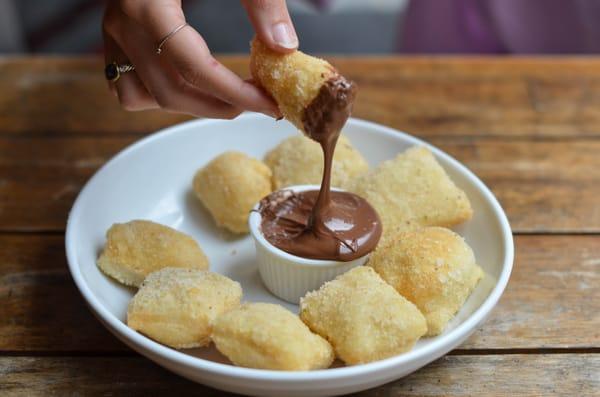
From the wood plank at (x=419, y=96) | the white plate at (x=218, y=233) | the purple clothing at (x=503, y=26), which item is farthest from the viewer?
the purple clothing at (x=503, y=26)

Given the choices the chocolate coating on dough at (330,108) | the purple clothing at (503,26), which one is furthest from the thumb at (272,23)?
the purple clothing at (503,26)

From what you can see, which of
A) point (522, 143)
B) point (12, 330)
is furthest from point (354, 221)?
point (522, 143)

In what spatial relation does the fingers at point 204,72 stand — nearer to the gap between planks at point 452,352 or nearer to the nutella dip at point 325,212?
the nutella dip at point 325,212

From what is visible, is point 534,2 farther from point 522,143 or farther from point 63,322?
point 63,322

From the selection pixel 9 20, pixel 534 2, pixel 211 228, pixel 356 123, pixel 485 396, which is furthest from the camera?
pixel 9 20

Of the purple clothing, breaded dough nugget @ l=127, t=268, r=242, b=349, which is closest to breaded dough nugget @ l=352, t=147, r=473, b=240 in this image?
breaded dough nugget @ l=127, t=268, r=242, b=349

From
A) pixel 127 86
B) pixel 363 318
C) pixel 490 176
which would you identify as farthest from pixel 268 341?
pixel 490 176

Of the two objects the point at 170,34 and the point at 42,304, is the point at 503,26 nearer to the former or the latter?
the point at 170,34
